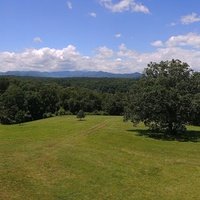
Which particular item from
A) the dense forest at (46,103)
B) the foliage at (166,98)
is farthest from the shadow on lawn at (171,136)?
the dense forest at (46,103)

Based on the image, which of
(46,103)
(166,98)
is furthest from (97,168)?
(46,103)

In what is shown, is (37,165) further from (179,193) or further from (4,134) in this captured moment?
(4,134)

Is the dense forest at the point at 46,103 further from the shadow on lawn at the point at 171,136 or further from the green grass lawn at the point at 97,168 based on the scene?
the green grass lawn at the point at 97,168

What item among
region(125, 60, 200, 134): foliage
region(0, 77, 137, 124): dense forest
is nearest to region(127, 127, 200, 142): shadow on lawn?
region(125, 60, 200, 134): foliage

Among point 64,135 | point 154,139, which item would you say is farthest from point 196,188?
point 64,135

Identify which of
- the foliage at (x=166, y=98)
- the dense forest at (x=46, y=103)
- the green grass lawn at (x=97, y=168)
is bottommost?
the dense forest at (x=46, y=103)

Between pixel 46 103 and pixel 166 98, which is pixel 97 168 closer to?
pixel 166 98
